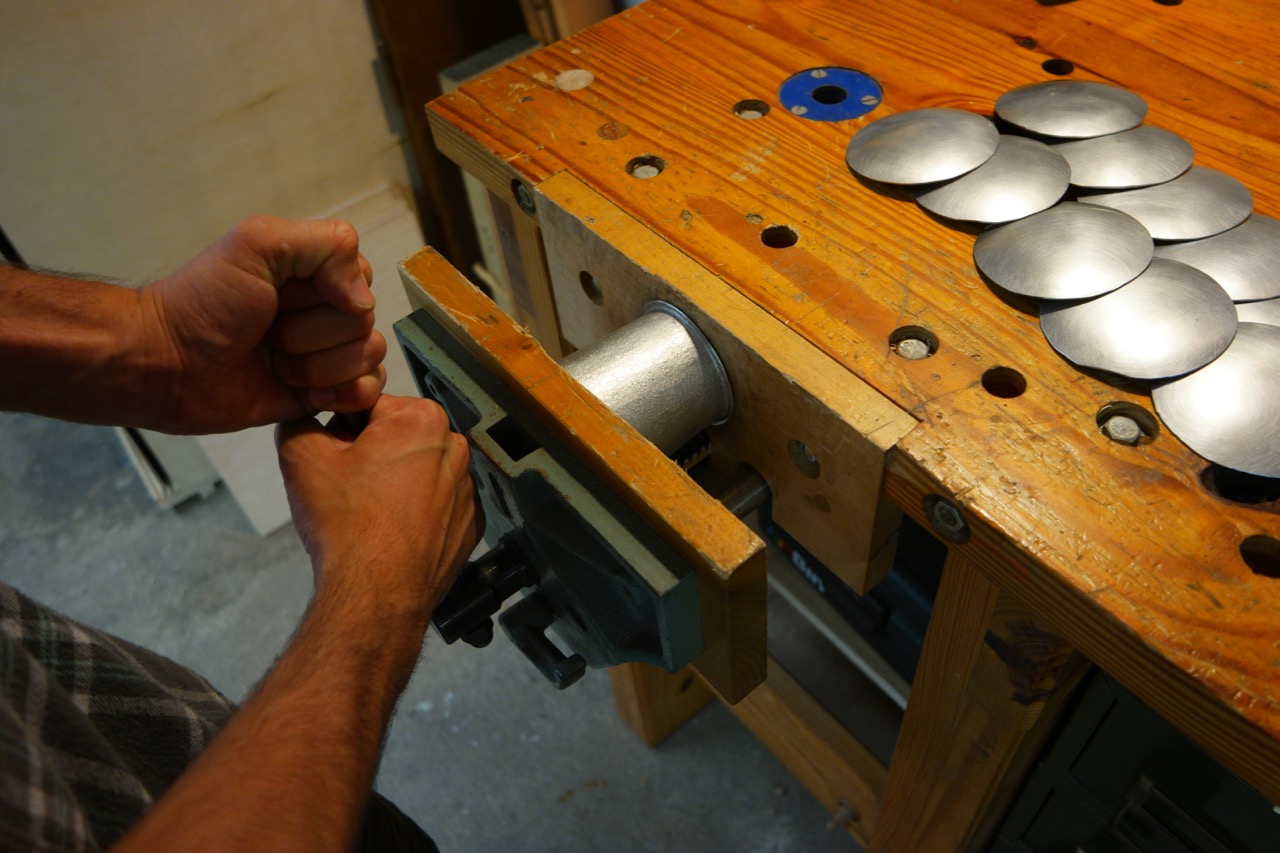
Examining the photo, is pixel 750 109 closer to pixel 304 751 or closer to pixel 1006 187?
pixel 1006 187

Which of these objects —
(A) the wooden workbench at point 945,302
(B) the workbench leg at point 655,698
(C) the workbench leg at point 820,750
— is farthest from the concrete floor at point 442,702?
(A) the wooden workbench at point 945,302

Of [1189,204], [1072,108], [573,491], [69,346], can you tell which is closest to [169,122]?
[69,346]

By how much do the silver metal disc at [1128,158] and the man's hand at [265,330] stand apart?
59cm

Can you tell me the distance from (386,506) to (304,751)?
183mm

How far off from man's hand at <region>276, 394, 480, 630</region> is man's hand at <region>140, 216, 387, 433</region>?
0.15ft

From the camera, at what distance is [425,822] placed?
4.81 ft

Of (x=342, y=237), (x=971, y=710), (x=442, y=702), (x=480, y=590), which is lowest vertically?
(x=442, y=702)

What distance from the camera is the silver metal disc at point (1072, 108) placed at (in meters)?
0.76

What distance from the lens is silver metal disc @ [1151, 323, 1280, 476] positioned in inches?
22.5

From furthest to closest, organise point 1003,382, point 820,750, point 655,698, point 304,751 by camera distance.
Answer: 1. point 655,698
2. point 820,750
3. point 1003,382
4. point 304,751

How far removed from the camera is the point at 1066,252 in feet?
2.19

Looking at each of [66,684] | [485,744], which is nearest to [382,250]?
[485,744]

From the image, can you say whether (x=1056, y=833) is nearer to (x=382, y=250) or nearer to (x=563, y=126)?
(x=563, y=126)

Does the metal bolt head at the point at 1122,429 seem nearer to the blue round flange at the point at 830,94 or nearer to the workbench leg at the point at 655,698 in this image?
the blue round flange at the point at 830,94
